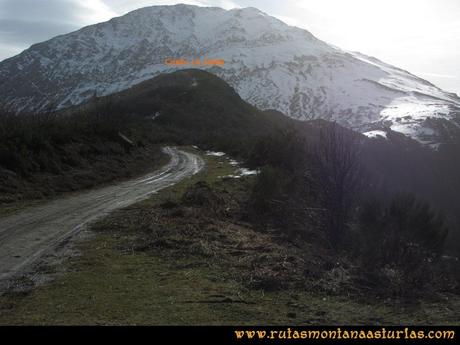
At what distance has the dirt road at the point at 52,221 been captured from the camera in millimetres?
11070

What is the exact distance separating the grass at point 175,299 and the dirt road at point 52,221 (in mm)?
1081

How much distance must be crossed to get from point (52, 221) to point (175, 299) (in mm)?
8626

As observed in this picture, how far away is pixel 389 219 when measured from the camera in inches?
944

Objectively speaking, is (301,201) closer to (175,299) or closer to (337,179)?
(337,179)

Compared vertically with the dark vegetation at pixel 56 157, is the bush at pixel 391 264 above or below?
below

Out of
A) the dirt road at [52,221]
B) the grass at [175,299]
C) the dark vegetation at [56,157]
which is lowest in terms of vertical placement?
the grass at [175,299]

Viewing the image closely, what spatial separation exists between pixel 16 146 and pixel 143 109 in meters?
122

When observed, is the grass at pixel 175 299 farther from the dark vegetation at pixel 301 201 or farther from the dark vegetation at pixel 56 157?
the dark vegetation at pixel 56 157

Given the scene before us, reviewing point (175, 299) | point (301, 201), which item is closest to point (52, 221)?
point (175, 299)

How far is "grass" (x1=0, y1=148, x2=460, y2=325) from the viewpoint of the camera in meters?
7.46

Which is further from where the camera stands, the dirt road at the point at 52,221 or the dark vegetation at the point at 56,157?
the dark vegetation at the point at 56,157

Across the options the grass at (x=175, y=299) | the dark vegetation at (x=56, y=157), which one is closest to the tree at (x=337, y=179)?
the grass at (x=175, y=299)

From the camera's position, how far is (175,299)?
8516 millimetres

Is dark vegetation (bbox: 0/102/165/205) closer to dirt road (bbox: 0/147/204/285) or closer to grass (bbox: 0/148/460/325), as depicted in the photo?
dirt road (bbox: 0/147/204/285)
